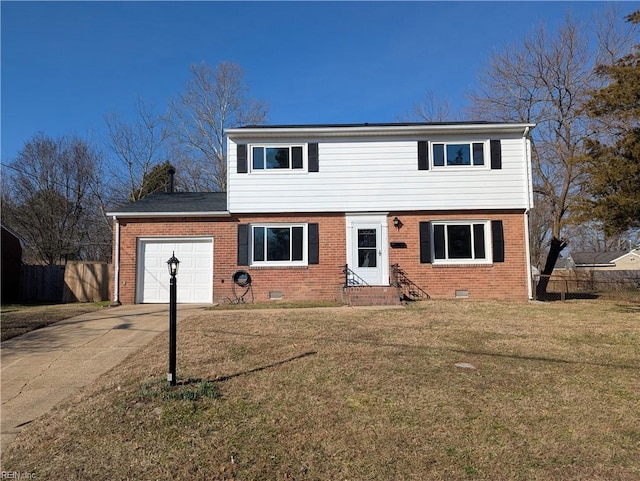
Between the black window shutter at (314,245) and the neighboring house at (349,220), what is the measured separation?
0.10 ft

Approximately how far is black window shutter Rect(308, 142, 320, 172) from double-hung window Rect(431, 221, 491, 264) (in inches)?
160

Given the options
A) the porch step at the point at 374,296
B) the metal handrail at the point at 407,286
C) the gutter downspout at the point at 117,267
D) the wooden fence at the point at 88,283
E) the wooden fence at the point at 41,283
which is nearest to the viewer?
the porch step at the point at 374,296

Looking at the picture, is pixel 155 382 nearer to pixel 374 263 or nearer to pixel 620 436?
pixel 620 436

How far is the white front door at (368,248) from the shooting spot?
13.4 meters

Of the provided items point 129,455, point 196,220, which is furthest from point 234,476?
point 196,220

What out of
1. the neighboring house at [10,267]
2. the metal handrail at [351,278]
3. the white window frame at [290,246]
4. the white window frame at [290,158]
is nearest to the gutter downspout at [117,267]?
the white window frame at [290,246]

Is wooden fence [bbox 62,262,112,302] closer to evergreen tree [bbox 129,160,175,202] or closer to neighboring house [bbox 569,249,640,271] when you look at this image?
evergreen tree [bbox 129,160,175,202]

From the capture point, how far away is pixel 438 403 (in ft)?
14.3

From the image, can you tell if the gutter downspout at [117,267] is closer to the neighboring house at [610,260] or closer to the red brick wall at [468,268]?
the red brick wall at [468,268]

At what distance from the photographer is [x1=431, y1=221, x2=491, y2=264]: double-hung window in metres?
13.5

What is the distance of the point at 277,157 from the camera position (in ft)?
45.2

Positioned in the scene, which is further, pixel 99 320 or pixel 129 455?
pixel 99 320

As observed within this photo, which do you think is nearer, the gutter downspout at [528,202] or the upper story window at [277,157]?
the gutter downspout at [528,202]

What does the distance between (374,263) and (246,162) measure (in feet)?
16.6
